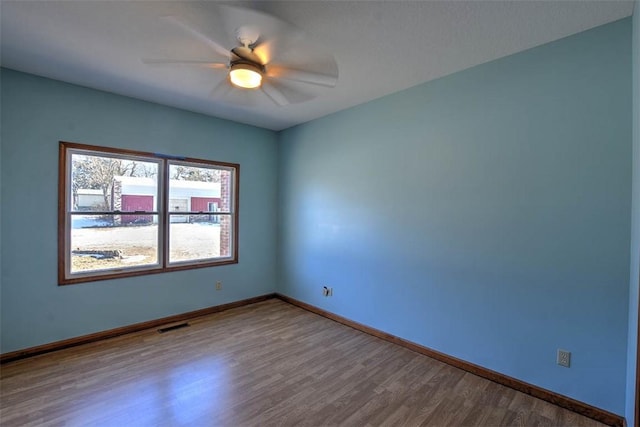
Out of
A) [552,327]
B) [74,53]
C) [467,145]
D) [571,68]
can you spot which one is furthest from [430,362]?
[74,53]

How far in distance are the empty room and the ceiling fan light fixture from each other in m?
0.02

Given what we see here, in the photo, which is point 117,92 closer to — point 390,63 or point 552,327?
point 390,63

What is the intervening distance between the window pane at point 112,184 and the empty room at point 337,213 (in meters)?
0.02

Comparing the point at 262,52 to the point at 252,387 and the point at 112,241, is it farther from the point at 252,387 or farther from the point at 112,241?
the point at 112,241

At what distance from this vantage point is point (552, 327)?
7.14 feet

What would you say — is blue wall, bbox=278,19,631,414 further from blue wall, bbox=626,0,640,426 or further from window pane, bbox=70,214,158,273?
window pane, bbox=70,214,158,273

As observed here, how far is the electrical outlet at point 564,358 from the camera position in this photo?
2107 mm

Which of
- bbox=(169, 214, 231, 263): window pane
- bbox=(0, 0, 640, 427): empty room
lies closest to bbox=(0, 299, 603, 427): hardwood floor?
bbox=(0, 0, 640, 427): empty room

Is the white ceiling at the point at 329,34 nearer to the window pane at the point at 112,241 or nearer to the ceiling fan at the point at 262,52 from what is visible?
the ceiling fan at the point at 262,52

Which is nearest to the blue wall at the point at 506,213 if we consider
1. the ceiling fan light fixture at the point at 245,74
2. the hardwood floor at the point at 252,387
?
the hardwood floor at the point at 252,387

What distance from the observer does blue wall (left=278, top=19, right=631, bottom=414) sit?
1.97m

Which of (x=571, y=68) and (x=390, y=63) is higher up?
(x=390, y=63)

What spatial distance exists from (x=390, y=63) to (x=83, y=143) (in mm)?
3169

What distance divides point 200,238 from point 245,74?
2661 millimetres
